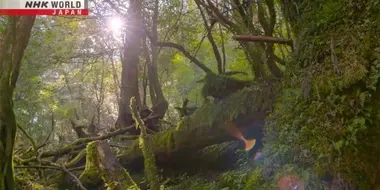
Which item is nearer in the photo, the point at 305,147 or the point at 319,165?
the point at 319,165

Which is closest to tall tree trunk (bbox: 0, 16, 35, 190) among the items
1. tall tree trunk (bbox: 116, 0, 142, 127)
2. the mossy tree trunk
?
the mossy tree trunk

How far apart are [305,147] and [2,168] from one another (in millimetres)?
3181

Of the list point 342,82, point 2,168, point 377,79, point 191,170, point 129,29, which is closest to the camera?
point 377,79

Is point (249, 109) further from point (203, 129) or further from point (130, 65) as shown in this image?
point (130, 65)

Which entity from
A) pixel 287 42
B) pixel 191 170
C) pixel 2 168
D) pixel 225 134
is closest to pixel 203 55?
pixel 191 170

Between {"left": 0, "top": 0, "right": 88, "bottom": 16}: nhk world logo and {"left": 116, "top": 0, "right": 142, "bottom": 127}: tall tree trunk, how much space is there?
434 centimetres

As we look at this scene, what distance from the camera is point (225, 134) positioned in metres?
5.47

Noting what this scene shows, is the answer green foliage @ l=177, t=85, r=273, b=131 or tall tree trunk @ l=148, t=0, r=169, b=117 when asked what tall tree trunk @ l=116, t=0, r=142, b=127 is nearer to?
tall tree trunk @ l=148, t=0, r=169, b=117

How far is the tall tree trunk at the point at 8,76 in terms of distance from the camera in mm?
3697

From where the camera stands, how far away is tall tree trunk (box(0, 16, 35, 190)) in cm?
370

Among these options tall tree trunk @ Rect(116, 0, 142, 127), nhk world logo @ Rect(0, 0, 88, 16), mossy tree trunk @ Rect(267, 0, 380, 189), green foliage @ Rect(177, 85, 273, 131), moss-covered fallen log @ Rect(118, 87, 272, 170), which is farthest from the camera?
tall tree trunk @ Rect(116, 0, 142, 127)

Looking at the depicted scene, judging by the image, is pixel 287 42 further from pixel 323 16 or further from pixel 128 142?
pixel 128 142

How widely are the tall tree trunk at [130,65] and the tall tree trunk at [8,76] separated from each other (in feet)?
15.9

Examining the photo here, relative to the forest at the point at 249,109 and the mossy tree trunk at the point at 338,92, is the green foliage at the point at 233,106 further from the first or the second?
the mossy tree trunk at the point at 338,92
